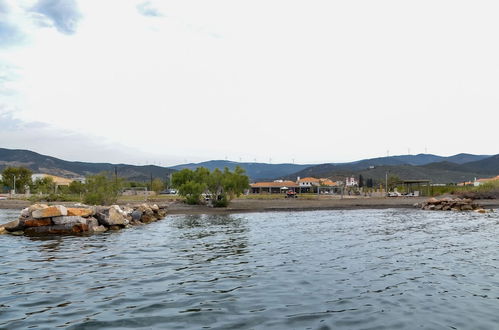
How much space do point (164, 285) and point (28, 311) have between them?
3969 millimetres

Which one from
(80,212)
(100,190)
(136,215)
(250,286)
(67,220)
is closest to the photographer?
(250,286)

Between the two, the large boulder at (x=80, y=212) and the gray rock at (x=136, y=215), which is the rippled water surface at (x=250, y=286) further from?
the gray rock at (x=136, y=215)

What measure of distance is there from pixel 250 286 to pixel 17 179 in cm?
13763

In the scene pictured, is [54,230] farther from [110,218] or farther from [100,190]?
[100,190]

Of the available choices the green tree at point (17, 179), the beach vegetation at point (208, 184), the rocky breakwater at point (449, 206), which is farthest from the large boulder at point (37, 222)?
the green tree at point (17, 179)

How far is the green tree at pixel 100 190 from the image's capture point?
58969mm

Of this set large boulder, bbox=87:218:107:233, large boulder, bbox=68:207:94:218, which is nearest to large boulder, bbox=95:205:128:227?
large boulder, bbox=87:218:107:233

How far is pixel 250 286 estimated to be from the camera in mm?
13008

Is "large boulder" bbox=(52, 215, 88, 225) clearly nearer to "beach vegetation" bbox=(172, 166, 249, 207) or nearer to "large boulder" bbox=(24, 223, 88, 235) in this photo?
"large boulder" bbox=(24, 223, 88, 235)

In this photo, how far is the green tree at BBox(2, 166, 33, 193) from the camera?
13075 cm

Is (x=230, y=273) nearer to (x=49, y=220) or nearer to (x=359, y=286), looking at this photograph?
(x=359, y=286)

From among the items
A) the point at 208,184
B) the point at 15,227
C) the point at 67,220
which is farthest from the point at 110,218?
the point at 208,184

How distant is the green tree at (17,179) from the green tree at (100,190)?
84.9m

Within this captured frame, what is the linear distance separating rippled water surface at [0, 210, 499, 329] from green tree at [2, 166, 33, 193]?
122350 mm
